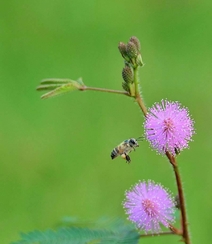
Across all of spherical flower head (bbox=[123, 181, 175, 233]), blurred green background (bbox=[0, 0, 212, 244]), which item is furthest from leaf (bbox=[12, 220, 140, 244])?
blurred green background (bbox=[0, 0, 212, 244])

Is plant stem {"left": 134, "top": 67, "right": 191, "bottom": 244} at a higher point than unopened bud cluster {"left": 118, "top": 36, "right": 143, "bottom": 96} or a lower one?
lower

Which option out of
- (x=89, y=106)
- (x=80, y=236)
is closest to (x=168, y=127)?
(x=80, y=236)

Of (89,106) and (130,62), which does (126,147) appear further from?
(89,106)

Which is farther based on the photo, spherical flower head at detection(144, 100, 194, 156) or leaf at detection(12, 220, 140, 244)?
leaf at detection(12, 220, 140, 244)

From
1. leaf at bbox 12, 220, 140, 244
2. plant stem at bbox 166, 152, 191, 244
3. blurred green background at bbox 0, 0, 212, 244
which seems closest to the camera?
plant stem at bbox 166, 152, 191, 244

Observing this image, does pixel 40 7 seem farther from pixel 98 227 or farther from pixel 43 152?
pixel 98 227

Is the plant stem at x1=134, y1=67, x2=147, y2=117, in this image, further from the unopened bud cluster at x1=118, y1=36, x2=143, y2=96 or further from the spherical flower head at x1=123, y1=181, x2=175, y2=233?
the spherical flower head at x1=123, y1=181, x2=175, y2=233

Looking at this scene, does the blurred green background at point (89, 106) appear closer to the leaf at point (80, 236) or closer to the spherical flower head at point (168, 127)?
the leaf at point (80, 236)
